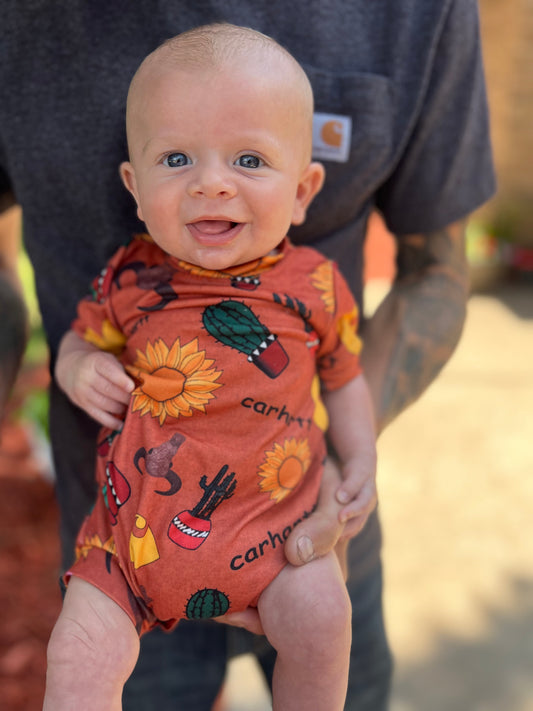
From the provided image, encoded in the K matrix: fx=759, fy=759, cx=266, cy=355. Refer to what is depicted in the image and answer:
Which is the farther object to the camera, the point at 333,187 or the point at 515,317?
the point at 515,317

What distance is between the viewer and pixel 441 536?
12.0 feet

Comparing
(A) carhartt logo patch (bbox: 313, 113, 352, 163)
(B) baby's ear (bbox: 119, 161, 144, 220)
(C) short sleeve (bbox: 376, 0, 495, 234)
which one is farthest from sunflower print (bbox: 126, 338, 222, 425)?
(C) short sleeve (bbox: 376, 0, 495, 234)

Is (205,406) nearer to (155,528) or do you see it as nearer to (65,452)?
(155,528)

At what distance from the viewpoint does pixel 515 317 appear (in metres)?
5.58

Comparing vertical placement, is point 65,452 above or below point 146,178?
below

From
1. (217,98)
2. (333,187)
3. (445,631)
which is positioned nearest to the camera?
(217,98)

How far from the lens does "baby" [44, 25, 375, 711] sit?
1.15m

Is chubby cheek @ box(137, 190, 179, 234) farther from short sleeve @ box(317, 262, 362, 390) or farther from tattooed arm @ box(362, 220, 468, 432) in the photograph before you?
tattooed arm @ box(362, 220, 468, 432)

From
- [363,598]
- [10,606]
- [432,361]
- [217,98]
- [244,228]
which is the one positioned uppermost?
[217,98]

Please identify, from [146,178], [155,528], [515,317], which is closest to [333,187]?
[146,178]

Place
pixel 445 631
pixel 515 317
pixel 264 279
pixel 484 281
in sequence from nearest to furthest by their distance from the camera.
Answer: pixel 264 279
pixel 445 631
pixel 515 317
pixel 484 281

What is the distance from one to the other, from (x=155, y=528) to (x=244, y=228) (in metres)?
0.49

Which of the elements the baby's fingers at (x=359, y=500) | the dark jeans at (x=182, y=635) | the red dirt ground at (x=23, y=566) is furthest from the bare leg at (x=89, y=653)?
the red dirt ground at (x=23, y=566)

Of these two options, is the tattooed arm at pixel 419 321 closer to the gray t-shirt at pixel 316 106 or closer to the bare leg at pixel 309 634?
the gray t-shirt at pixel 316 106
